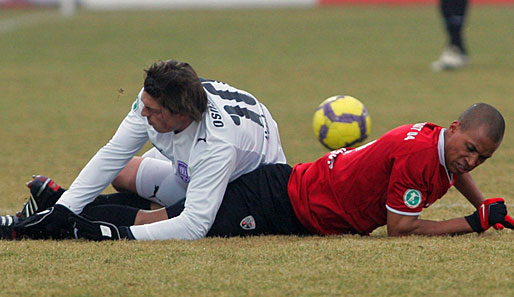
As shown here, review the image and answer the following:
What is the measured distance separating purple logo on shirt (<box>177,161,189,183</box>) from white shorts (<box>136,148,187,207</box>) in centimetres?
21

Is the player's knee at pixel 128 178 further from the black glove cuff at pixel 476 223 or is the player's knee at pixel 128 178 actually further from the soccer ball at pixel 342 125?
the soccer ball at pixel 342 125

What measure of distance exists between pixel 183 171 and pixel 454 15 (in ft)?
31.5

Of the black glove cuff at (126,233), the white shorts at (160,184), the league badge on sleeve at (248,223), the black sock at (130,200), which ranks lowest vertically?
the league badge on sleeve at (248,223)

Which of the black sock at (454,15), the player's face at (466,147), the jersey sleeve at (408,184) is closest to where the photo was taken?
the player's face at (466,147)

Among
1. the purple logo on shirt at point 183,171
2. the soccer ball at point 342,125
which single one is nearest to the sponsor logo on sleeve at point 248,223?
the purple logo on shirt at point 183,171

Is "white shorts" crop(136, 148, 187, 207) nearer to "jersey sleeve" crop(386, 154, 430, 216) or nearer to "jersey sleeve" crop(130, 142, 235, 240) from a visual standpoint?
"jersey sleeve" crop(130, 142, 235, 240)

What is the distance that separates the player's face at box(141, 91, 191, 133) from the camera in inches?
199

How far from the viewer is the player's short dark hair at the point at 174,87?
5.01 m

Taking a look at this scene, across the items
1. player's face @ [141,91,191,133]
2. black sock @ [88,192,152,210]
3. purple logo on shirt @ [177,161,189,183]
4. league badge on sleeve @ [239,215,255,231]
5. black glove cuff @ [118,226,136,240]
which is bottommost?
league badge on sleeve @ [239,215,255,231]

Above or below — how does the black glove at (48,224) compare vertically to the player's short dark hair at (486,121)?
below

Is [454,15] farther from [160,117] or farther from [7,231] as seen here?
[7,231]

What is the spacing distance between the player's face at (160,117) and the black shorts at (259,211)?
0.52m

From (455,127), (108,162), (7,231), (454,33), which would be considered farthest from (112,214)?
(454,33)

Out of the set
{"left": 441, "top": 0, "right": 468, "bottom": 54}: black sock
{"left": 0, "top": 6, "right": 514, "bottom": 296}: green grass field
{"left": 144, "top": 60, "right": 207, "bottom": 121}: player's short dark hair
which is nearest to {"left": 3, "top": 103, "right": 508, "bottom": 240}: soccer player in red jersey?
{"left": 0, "top": 6, "right": 514, "bottom": 296}: green grass field
